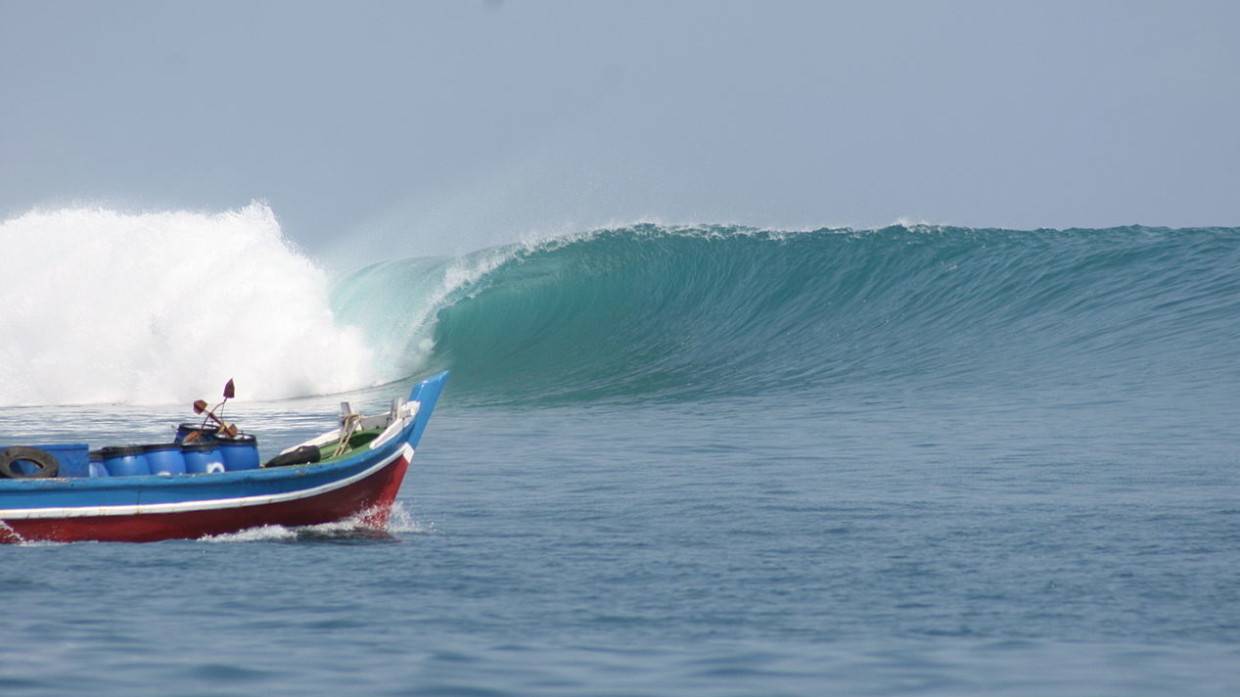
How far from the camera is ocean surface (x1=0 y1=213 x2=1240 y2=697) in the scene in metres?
8.52

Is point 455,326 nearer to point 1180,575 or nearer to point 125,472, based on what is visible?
point 125,472

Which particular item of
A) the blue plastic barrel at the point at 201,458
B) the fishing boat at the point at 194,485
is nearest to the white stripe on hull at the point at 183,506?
the fishing boat at the point at 194,485

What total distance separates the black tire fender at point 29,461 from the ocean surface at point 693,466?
896mm

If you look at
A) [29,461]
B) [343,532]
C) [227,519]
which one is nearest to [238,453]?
[227,519]

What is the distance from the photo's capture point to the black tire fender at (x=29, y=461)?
1269 centimetres

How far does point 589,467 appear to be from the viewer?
55.3ft

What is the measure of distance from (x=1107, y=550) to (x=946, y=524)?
59.8 inches

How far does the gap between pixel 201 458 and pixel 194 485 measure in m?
0.59

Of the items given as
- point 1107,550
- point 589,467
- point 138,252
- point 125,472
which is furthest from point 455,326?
point 1107,550

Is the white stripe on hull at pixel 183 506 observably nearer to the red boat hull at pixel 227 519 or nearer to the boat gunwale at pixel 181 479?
the red boat hull at pixel 227 519

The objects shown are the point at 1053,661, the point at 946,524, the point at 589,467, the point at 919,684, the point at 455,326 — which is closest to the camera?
the point at 919,684

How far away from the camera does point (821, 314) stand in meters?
31.0

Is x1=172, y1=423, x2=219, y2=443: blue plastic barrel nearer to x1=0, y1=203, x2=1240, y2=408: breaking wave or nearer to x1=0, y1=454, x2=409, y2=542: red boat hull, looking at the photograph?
x1=0, y1=454, x2=409, y2=542: red boat hull

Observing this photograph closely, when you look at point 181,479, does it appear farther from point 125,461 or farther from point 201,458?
point 125,461
